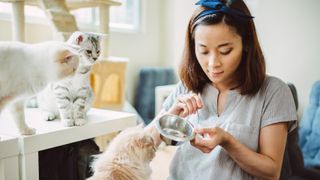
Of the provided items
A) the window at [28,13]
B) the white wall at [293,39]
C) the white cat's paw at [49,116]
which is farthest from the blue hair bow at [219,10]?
the white wall at [293,39]

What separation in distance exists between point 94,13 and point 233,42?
1.95 meters

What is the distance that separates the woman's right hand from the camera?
88 centimetres

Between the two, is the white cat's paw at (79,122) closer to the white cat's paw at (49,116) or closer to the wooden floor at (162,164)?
the white cat's paw at (49,116)

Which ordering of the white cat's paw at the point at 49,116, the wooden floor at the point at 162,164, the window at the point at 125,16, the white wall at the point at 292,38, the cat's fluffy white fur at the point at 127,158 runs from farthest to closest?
the window at the point at 125,16, the white wall at the point at 292,38, the wooden floor at the point at 162,164, the white cat's paw at the point at 49,116, the cat's fluffy white fur at the point at 127,158

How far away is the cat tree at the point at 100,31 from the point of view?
1216 millimetres

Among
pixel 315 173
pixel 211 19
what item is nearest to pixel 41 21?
pixel 211 19

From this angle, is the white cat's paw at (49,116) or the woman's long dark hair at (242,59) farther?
the white cat's paw at (49,116)

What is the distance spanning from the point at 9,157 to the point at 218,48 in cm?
66

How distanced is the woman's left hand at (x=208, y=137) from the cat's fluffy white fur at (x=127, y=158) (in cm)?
17

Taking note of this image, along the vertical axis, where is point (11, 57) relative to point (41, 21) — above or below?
below

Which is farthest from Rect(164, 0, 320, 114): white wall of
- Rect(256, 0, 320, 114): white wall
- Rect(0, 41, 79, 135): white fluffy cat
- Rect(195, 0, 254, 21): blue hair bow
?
Rect(0, 41, 79, 135): white fluffy cat

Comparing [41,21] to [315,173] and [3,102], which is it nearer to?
[3,102]

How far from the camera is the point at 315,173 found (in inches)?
66.1

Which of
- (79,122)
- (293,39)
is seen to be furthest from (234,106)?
(293,39)
